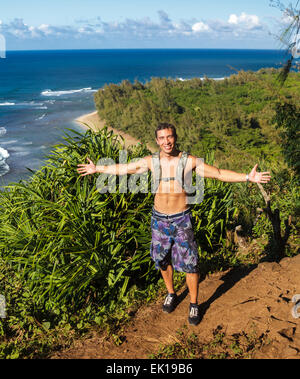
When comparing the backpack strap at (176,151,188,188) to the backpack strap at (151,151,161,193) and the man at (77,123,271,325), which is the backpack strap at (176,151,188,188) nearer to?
the man at (77,123,271,325)

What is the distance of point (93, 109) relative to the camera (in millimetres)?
54062

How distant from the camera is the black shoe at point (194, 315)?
3.51m

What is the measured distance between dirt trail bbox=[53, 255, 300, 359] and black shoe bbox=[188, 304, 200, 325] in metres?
0.06


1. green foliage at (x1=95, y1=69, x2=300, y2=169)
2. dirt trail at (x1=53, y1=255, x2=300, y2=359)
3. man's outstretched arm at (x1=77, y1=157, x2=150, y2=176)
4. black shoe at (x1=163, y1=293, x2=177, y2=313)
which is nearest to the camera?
dirt trail at (x1=53, y1=255, x2=300, y2=359)

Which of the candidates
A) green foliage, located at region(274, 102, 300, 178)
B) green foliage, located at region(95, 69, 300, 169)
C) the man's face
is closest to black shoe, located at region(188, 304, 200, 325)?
the man's face

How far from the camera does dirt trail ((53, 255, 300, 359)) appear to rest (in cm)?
318

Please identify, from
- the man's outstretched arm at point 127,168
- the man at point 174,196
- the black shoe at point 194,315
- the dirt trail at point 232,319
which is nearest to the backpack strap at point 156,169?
the man at point 174,196

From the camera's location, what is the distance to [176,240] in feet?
11.0

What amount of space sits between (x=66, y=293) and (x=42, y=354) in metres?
0.69

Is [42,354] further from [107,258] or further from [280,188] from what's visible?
[280,188]

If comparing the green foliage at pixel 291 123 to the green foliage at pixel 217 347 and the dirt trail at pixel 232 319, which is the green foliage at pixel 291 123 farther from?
the green foliage at pixel 217 347

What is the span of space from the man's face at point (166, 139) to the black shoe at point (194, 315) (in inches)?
68.1

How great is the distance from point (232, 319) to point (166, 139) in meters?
2.04
